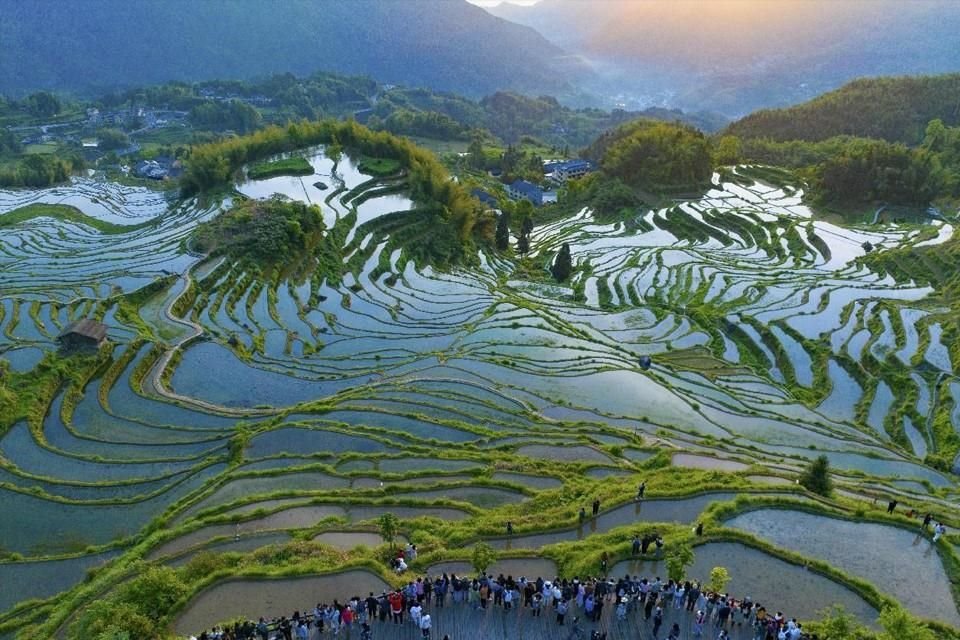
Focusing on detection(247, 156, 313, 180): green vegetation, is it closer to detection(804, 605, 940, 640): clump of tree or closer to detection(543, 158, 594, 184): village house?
detection(543, 158, 594, 184): village house

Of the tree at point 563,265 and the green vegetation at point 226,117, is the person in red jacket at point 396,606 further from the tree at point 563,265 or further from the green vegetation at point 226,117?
the green vegetation at point 226,117

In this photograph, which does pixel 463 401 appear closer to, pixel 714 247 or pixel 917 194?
pixel 714 247

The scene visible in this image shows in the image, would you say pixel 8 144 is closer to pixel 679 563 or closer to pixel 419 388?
pixel 419 388

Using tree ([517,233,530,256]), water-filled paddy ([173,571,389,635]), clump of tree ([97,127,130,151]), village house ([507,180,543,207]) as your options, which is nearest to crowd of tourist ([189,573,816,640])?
water-filled paddy ([173,571,389,635])

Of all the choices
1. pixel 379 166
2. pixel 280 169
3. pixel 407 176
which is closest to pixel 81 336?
pixel 280 169

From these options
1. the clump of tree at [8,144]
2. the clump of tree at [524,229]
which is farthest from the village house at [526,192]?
the clump of tree at [8,144]

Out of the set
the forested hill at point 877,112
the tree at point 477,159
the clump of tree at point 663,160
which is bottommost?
the clump of tree at point 663,160

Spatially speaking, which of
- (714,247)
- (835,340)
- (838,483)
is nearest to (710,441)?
(838,483)

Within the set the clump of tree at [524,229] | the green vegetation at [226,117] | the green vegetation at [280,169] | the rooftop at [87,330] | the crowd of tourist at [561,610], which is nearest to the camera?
the crowd of tourist at [561,610]
